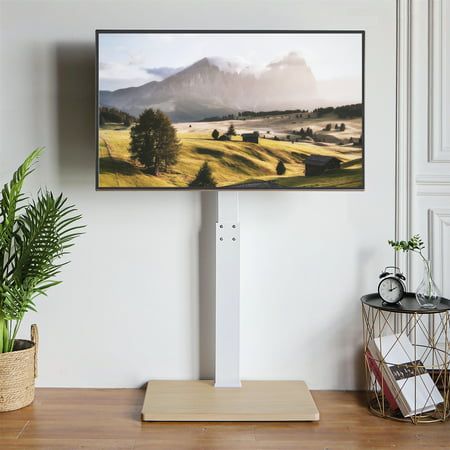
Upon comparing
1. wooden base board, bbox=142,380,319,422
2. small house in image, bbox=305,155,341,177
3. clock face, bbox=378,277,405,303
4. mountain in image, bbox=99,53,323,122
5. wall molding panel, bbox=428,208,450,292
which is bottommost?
wooden base board, bbox=142,380,319,422

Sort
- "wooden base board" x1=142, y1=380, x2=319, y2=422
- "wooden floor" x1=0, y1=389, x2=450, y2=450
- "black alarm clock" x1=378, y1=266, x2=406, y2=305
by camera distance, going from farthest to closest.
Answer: "black alarm clock" x1=378, y1=266, x2=406, y2=305, "wooden base board" x1=142, y1=380, x2=319, y2=422, "wooden floor" x1=0, y1=389, x2=450, y2=450

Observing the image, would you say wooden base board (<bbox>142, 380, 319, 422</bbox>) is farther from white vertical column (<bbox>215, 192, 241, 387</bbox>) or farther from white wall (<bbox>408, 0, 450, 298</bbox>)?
white wall (<bbox>408, 0, 450, 298</bbox>)

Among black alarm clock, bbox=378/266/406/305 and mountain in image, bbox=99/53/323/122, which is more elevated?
mountain in image, bbox=99/53/323/122

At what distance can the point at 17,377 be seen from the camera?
2.63m

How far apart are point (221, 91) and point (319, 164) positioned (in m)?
0.50

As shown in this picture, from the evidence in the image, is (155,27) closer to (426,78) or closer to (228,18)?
(228,18)

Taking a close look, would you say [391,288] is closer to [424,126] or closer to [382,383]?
[382,383]

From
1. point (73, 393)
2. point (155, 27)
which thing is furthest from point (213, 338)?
point (155, 27)

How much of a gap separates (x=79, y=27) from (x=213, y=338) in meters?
1.53

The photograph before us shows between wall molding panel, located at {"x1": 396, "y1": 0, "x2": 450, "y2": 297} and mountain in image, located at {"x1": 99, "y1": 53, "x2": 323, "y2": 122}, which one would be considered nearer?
mountain in image, located at {"x1": 99, "y1": 53, "x2": 323, "y2": 122}

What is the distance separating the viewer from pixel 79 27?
Answer: 9.32ft

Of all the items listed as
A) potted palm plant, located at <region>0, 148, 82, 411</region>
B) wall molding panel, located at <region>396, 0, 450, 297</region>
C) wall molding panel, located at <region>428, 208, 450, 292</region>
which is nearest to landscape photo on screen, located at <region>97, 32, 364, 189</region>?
potted palm plant, located at <region>0, 148, 82, 411</region>

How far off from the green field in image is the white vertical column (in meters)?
0.18

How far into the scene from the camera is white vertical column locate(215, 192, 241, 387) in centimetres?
275
